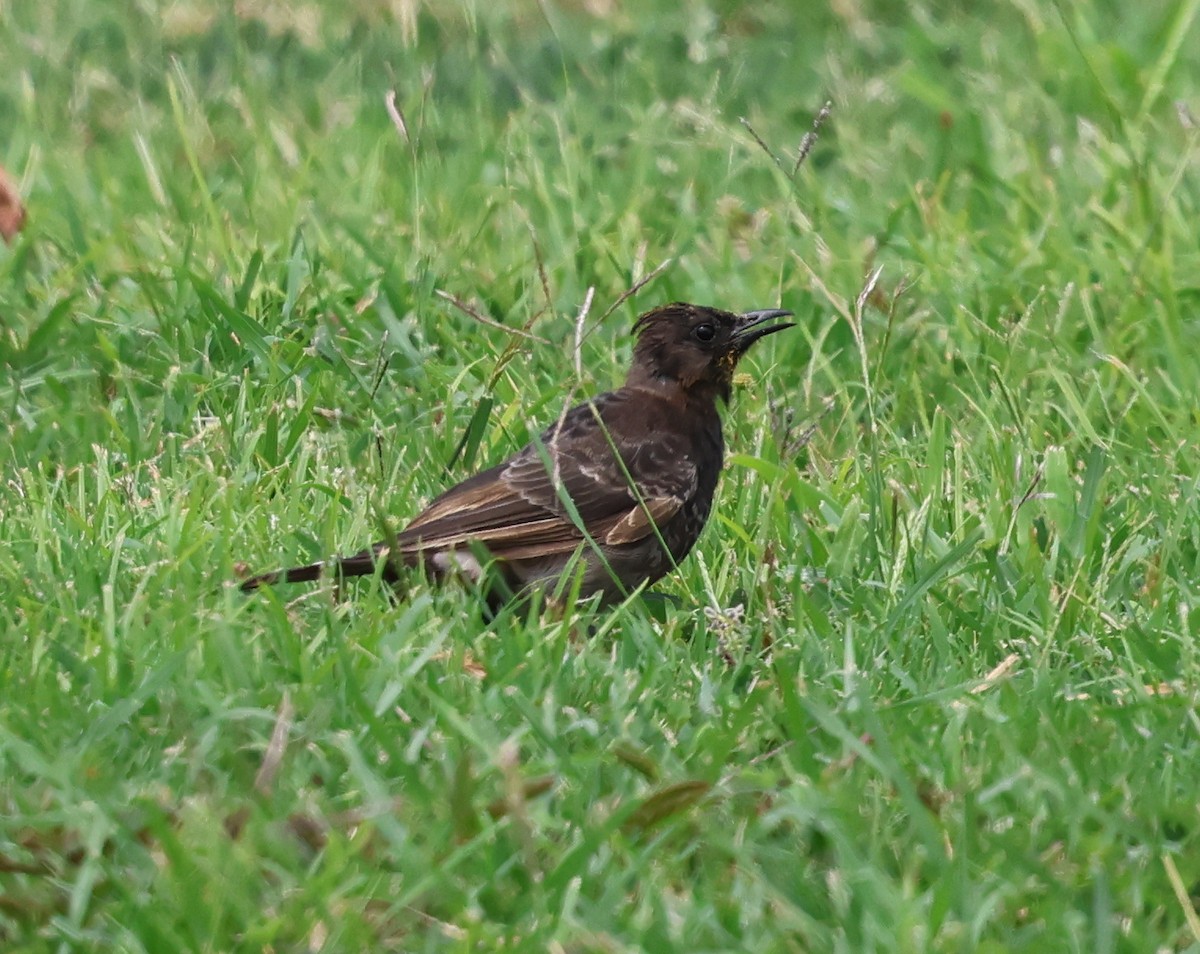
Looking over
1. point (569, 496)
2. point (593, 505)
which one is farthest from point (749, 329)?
point (569, 496)

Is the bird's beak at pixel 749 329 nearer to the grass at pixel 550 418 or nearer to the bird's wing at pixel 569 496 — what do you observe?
the grass at pixel 550 418

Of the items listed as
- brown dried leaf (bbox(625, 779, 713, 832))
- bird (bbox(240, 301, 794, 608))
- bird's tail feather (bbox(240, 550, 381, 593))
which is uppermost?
brown dried leaf (bbox(625, 779, 713, 832))

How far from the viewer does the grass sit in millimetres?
3639

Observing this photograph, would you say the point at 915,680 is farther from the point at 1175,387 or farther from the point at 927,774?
the point at 1175,387

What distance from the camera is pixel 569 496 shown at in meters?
5.42

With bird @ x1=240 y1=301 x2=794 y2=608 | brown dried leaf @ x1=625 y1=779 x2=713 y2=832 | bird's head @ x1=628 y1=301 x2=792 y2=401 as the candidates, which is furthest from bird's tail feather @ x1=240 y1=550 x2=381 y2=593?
bird's head @ x1=628 y1=301 x2=792 y2=401

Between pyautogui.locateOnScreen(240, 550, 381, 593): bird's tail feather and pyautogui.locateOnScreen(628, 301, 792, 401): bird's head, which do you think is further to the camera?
pyautogui.locateOnScreen(628, 301, 792, 401): bird's head

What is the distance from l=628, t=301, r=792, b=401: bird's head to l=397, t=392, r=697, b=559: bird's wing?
0.97 feet

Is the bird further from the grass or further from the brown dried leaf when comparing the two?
the brown dried leaf

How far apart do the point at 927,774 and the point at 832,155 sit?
18.6 ft

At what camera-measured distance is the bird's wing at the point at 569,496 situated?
5500mm

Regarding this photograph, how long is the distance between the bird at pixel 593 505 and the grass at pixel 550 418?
0.15 metres

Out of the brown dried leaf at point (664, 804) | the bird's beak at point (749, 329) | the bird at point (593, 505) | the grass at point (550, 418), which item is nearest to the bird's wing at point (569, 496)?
the bird at point (593, 505)

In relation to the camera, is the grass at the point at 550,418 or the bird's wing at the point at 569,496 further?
the bird's wing at the point at 569,496
